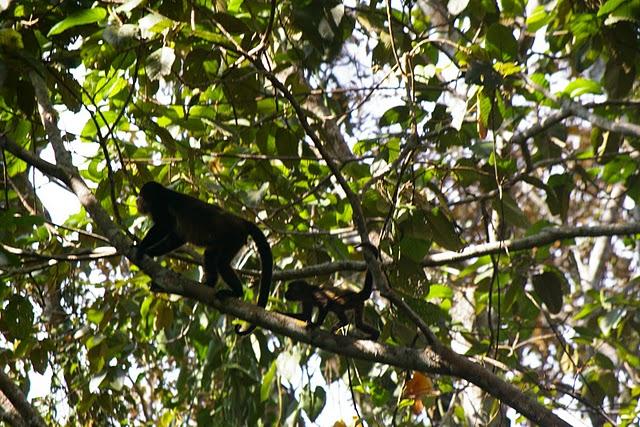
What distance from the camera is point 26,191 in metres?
6.52

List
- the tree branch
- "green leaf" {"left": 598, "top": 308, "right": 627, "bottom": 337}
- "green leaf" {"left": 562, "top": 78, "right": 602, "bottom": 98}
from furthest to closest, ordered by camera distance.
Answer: "green leaf" {"left": 598, "top": 308, "right": 627, "bottom": 337}
"green leaf" {"left": 562, "top": 78, "right": 602, "bottom": 98}
the tree branch

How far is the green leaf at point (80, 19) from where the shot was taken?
14.0ft

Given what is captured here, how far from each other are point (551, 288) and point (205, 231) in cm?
256

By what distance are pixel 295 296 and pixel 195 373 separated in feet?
9.87

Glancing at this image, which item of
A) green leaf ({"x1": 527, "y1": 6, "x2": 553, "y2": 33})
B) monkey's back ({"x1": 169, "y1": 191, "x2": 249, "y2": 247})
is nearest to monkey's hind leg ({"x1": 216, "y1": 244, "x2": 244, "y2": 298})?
monkey's back ({"x1": 169, "y1": 191, "x2": 249, "y2": 247})

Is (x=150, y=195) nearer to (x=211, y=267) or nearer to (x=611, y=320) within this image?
(x=211, y=267)

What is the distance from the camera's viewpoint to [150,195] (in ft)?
19.1

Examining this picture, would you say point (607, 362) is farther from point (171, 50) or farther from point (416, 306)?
point (171, 50)

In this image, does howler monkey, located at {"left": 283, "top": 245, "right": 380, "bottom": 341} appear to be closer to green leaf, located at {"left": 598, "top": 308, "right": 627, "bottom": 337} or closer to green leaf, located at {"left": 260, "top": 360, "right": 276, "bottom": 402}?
green leaf, located at {"left": 260, "top": 360, "right": 276, "bottom": 402}

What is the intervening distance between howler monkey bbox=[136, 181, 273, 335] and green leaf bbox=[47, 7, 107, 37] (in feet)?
5.06

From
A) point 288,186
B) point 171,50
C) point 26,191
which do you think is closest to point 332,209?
point 288,186

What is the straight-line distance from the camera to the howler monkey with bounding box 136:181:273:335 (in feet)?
18.0

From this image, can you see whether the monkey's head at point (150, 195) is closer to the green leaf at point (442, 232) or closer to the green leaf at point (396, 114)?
the green leaf at point (396, 114)

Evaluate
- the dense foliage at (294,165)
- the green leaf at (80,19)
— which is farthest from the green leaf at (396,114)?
the green leaf at (80,19)
